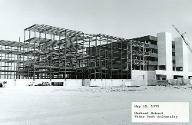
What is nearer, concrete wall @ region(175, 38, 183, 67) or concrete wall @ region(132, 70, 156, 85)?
concrete wall @ region(132, 70, 156, 85)

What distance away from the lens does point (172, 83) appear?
72.2 metres

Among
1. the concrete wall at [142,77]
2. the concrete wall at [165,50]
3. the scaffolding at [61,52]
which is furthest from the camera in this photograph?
the concrete wall at [165,50]

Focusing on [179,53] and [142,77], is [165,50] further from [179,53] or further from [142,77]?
[142,77]

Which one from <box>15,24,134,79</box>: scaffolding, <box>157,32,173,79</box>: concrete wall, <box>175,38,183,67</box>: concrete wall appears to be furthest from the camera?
<box>175,38,183,67</box>: concrete wall

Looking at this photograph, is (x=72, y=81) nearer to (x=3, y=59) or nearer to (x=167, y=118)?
(x=3, y=59)

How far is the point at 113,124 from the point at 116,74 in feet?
222
